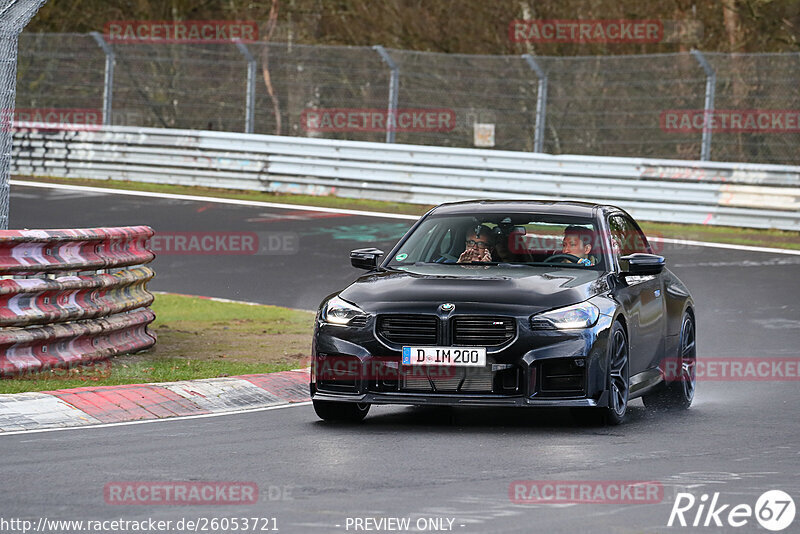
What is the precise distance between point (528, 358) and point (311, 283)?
980cm

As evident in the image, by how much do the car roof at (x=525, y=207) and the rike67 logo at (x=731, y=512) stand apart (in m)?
3.90

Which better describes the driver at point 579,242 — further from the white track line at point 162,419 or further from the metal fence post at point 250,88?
the metal fence post at point 250,88

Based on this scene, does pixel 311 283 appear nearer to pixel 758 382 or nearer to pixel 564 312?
pixel 758 382

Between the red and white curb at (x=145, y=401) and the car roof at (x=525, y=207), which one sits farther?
the car roof at (x=525, y=207)

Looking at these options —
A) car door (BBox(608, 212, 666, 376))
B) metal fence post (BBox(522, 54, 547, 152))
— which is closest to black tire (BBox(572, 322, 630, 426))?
car door (BBox(608, 212, 666, 376))

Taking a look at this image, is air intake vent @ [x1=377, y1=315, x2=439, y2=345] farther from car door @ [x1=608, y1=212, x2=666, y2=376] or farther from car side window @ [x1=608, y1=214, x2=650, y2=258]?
car side window @ [x1=608, y1=214, x2=650, y2=258]

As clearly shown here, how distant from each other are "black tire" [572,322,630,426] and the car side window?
102cm

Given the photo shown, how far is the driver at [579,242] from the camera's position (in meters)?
10.9

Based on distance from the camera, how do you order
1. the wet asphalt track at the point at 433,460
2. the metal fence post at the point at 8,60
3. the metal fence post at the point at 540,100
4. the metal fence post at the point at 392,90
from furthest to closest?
the metal fence post at the point at 392,90 < the metal fence post at the point at 540,100 < the metal fence post at the point at 8,60 < the wet asphalt track at the point at 433,460

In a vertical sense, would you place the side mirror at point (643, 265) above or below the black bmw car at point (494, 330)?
above

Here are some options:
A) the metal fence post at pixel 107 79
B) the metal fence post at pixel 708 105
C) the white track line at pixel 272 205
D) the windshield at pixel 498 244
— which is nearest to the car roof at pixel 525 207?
the windshield at pixel 498 244

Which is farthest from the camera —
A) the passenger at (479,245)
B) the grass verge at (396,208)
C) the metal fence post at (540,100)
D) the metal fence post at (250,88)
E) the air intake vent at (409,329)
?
the metal fence post at (250,88)

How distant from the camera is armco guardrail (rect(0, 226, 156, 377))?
37.3 ft

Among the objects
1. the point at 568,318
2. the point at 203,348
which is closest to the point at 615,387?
the point at 568,318
